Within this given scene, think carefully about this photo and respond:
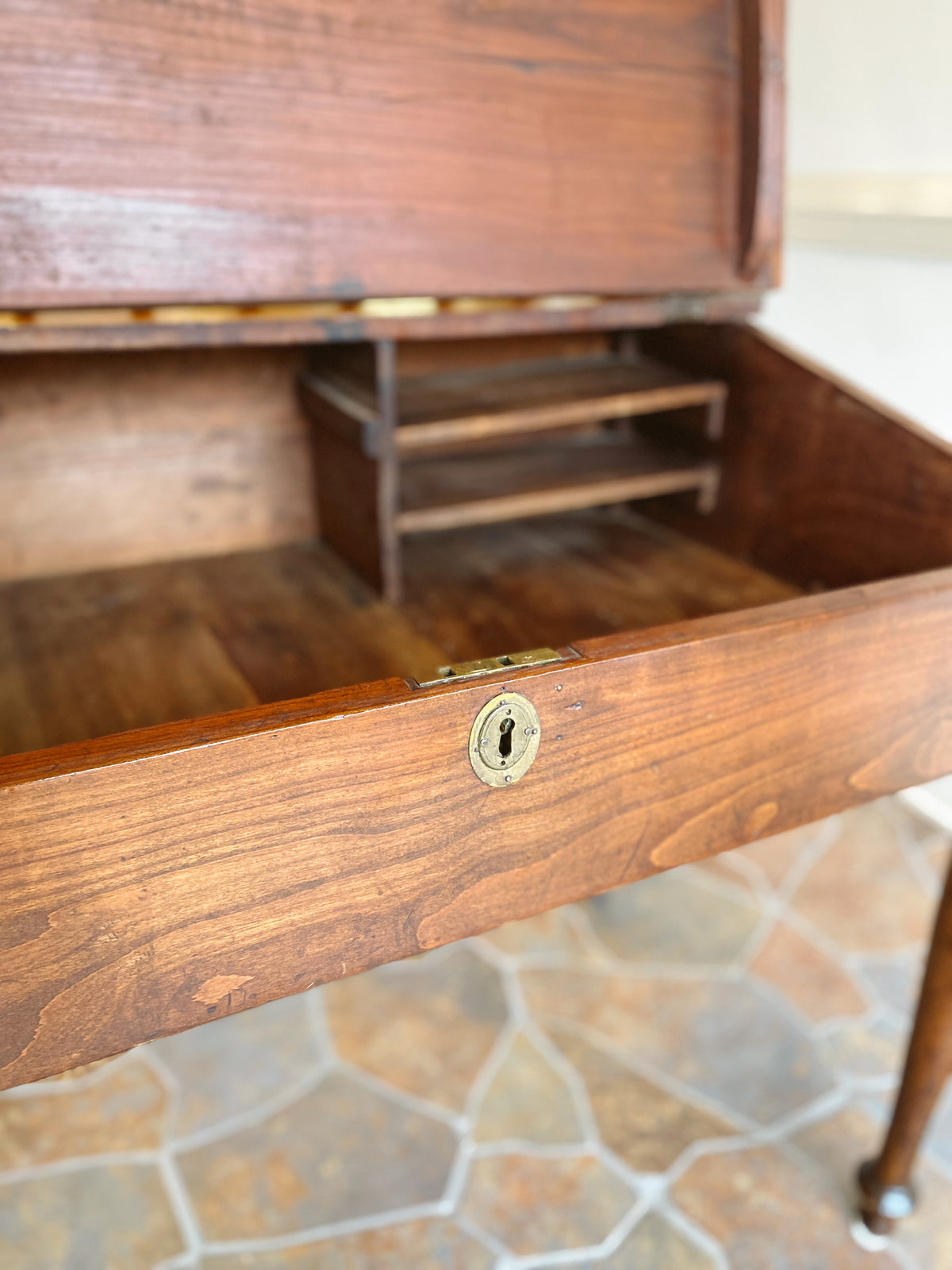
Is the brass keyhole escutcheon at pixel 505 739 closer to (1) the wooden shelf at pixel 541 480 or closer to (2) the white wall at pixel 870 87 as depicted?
(1) the wooden shelf at pixel 541 480

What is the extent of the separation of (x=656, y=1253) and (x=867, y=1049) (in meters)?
0.48

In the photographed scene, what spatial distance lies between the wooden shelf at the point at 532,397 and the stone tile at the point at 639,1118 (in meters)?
0.92

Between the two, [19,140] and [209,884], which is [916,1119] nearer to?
[209,884]

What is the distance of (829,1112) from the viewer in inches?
53.9

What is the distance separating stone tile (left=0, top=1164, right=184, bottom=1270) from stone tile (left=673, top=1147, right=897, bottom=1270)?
0.65 metres

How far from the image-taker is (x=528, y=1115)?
1.37m

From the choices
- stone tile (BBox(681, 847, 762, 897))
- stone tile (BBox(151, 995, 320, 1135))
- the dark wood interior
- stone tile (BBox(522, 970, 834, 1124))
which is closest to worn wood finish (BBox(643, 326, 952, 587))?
the dark wood interior

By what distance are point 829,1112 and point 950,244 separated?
140 centimetres

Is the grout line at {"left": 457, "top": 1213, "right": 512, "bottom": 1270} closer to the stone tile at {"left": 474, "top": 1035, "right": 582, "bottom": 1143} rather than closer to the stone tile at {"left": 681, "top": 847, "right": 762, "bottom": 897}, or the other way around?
the stone tile at {"left": 474, "top": 1035, "right": 582, "bottom": 1143}

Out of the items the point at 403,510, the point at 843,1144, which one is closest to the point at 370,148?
the point at 403,510

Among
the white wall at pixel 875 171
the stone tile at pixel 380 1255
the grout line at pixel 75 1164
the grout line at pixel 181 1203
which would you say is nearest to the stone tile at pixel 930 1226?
the stone tile at pixel 380 1255

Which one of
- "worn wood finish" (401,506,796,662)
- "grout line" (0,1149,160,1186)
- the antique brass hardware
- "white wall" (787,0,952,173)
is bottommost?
"grout line" (0,1149,160,1186)

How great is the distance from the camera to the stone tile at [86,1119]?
1341mm

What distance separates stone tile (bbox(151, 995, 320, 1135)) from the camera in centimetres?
140
